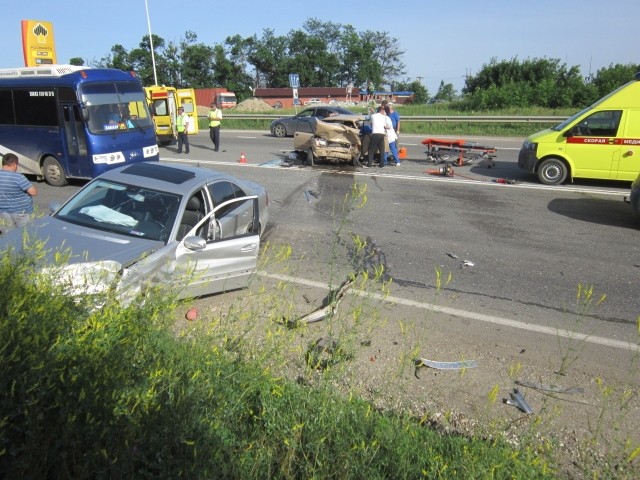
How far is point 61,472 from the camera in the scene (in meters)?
2.37

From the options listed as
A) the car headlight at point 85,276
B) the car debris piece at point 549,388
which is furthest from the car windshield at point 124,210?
the car debris piece at point 549,388

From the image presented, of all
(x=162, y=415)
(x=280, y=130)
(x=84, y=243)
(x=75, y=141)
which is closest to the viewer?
(x=162, y=415)

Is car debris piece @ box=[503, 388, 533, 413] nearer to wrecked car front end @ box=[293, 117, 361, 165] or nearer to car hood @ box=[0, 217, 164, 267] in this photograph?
car hood @ box=[0, 217, 164, 267]

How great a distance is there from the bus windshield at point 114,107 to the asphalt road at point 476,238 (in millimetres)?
1862

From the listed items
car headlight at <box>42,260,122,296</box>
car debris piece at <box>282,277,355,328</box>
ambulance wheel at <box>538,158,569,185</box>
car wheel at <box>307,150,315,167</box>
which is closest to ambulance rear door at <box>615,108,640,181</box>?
ambulance wheel at <box>538,158,569,185</box>

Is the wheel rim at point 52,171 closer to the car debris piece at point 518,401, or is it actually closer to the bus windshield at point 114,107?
the bus windshield at point 114,107

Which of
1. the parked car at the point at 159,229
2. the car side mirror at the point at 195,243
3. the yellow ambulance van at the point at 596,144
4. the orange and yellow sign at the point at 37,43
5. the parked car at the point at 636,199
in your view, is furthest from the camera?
the orange and yellow sign at the point at 37,43

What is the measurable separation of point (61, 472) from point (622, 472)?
3236mm

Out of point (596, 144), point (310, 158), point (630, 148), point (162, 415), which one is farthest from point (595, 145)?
point (162, 415)

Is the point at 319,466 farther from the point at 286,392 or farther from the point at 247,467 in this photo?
the point at 286,392

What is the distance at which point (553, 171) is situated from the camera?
12945 mm

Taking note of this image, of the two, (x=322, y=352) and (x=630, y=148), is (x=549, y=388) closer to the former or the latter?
(x=322, y=352)

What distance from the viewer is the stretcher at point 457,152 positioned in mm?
15461

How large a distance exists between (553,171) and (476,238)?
5.55 meters
